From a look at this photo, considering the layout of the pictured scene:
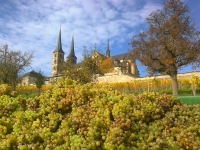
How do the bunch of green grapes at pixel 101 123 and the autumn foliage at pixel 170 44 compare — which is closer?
the bunch of green grapes at pixel 101 123

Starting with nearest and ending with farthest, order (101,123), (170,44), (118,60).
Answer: (101,123) < (170,44) < (118,60)

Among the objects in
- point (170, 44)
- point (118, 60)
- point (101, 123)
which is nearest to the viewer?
point (101, 123)

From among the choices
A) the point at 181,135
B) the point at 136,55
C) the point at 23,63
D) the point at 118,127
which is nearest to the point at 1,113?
the point at 118,127

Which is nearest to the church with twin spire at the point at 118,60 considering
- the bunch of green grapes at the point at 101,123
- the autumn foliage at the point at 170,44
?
the autumn foliage at the point at 170,44

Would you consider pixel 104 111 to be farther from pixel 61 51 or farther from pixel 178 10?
pixel 61 51

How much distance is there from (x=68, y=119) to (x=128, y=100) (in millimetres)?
790

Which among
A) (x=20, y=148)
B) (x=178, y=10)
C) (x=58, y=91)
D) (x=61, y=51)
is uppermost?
(x=61, y=51)

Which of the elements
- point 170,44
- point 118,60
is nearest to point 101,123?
point 170,44

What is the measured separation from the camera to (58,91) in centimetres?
331

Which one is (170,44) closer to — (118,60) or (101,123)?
(101,123)

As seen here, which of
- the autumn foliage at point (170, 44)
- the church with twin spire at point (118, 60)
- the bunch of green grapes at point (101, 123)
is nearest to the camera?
the bunch of green grapes at point (101, 123)

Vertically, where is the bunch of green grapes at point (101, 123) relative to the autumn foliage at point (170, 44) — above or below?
below

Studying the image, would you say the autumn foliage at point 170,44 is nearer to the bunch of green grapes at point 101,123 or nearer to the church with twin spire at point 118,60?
the bunch of green grapes at point 101,123

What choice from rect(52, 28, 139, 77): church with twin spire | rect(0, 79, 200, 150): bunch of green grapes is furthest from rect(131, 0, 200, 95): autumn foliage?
rect(52, 28, 139, 77): church with twin spire
